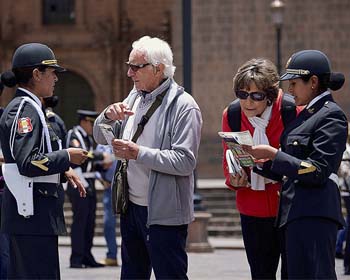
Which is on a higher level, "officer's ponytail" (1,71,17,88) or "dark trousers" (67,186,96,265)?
"officer's ponytail" (1,71,17,88)

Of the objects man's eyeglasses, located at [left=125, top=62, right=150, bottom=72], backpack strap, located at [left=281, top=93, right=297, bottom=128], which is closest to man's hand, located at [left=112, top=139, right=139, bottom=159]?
man's eyeglasses, located at [left=125, top=62, right=150, bottom=72]

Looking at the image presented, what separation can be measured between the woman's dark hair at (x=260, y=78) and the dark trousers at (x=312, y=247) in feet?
3.41

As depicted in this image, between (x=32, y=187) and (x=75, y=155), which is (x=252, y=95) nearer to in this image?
(x=75, y=155)

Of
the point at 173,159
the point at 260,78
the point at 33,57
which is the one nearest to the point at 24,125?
the point at 33,57

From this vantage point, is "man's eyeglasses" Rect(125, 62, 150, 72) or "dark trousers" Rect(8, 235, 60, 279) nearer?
"dark trousers" Rect(8, 235, 60, 279)

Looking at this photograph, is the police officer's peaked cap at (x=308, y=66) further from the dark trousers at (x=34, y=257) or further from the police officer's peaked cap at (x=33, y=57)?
the dark trousers at (x=34, y=257)

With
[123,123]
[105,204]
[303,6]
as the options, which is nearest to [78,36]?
[303,6]

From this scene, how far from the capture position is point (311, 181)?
686 cm

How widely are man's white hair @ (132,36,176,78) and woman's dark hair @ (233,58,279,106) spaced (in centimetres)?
48

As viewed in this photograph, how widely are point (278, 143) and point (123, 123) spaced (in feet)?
3.59

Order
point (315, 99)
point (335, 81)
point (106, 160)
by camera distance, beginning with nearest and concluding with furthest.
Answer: point (315, 99)
point (335, 81)
point (106, 160)

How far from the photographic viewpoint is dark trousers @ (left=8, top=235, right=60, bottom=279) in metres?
7.20

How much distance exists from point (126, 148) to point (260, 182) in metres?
0.98

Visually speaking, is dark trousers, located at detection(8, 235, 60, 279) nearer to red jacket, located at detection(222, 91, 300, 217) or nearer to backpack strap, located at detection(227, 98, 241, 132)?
red jacket, located at detection(222, 91, 300, 217)
